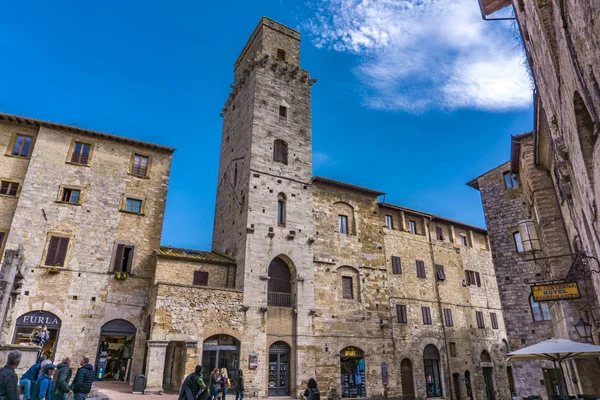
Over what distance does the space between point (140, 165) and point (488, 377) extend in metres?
27.5

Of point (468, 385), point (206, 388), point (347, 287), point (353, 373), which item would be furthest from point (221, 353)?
point (468, 385)

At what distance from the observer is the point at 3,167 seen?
1956 cm

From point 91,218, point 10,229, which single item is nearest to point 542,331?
point 91,218

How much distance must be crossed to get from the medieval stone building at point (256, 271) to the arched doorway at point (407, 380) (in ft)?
0.25

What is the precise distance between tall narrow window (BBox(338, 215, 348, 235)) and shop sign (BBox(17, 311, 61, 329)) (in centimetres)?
1591

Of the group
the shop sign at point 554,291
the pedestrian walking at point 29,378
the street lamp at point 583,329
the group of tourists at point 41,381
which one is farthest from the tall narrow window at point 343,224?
the pedestrian walking at point 29,378

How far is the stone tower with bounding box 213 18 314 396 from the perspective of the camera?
2031 centimetres

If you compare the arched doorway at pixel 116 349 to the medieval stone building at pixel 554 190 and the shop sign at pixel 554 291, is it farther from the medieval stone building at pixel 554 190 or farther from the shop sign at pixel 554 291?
the medieval stone building at pixel 554 190

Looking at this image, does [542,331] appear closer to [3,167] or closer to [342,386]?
[342,386]

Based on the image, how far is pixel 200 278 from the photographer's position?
20219 mm

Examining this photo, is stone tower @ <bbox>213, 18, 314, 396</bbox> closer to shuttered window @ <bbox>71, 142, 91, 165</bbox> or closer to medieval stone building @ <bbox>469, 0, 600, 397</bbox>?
shuttered window @ <bbox>71, 142, 91, 165</bbox>

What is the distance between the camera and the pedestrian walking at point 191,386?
317 inches

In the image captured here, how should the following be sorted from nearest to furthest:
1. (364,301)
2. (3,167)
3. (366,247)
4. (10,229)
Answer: (10,229) < (3,167) < (364,301) < (366,247)

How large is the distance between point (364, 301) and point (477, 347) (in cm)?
1041
